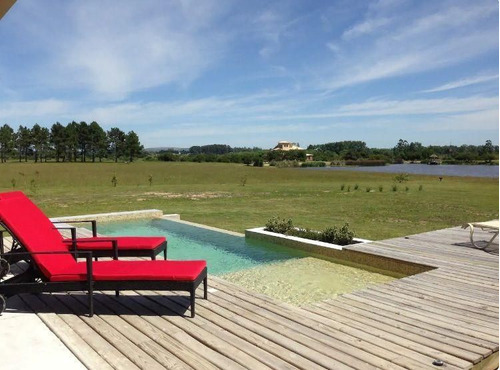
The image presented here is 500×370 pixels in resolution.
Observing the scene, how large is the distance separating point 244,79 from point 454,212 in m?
18.4

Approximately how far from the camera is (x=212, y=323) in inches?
142

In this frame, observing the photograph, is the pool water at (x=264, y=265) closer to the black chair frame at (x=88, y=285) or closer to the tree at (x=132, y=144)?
the black chair frame at (x=88, y=285)

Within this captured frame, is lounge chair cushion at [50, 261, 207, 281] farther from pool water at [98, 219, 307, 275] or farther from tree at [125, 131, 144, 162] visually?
tree at [125, 131, 144, 162]

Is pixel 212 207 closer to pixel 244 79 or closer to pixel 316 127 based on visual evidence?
pixel 244 79

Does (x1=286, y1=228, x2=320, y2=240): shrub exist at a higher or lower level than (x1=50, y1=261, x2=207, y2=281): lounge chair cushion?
lower

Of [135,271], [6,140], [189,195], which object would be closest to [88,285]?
[135,271]

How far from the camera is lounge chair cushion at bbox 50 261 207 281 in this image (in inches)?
146

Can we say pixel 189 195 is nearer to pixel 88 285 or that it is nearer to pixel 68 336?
pixel 88 285

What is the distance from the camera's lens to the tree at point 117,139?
9162 cm

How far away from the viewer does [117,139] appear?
92.0 meters

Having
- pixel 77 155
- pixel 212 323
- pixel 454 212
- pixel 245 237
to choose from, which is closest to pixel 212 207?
pixel 245 237

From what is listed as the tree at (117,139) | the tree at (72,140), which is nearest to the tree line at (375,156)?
the tree at (117,139)

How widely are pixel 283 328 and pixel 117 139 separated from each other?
309 ft

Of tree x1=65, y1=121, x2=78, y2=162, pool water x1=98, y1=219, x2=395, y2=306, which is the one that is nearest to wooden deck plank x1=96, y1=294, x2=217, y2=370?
pool water x1=98, y1=219, x2=395, y2=306
